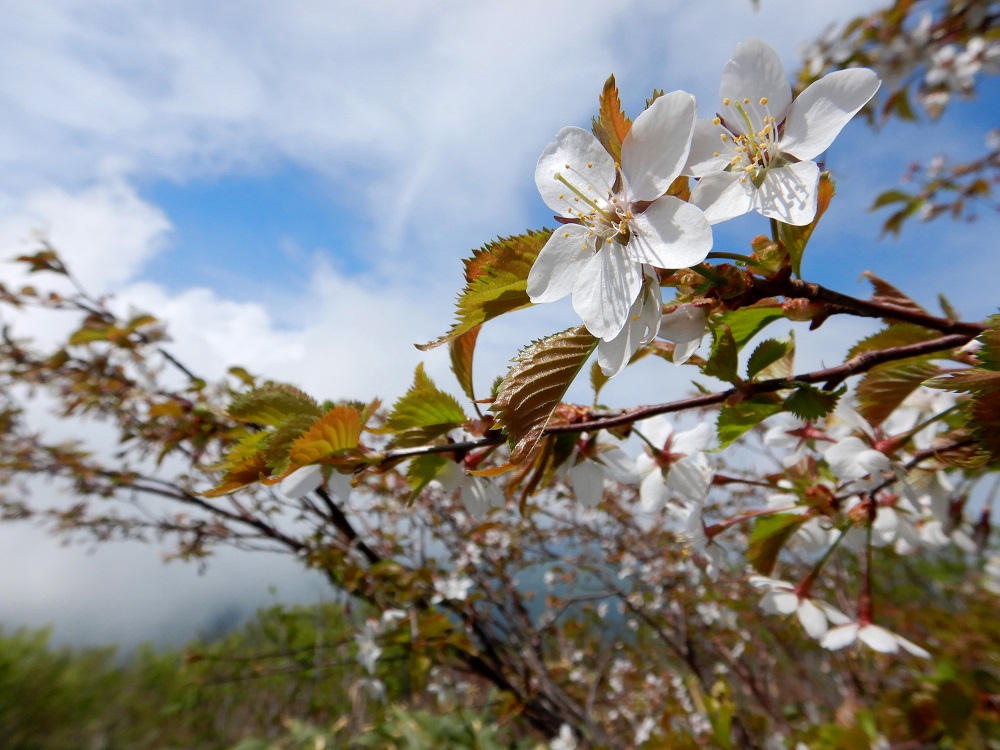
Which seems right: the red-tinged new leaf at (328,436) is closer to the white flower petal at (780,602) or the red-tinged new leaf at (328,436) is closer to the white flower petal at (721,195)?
the white flower petal at (721,195)

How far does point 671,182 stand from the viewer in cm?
28

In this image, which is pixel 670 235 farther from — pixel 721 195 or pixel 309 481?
pixel 309 481

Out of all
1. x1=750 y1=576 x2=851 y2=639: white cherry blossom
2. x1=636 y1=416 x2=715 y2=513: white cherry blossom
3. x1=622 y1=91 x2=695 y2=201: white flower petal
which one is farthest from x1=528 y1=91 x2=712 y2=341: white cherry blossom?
x1=750 y1=576 x2=851 y2=639: white cherry blossom

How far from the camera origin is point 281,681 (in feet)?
15.1

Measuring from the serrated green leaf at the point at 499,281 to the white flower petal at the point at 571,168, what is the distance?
0.04 meters

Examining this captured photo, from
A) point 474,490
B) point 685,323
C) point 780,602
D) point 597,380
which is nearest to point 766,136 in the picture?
point 685,323

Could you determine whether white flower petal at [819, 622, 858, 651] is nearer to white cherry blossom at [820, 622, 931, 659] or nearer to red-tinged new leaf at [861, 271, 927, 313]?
white cherry blossom at [820, 622, 931, 659]

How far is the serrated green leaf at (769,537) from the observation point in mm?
532

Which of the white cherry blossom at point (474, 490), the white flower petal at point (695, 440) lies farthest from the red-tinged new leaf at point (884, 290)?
the white cherry blossom at point (474, 490)

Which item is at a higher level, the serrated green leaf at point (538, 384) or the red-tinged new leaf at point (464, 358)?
the red-tinged new leaf at point (464, 358)

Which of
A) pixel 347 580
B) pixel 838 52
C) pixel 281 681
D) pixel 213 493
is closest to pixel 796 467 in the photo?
pixel 213 493

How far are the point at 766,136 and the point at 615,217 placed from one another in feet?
0.33

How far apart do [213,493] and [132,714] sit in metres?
6.36

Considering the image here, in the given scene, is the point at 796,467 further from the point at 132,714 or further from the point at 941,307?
the point at 132,714
